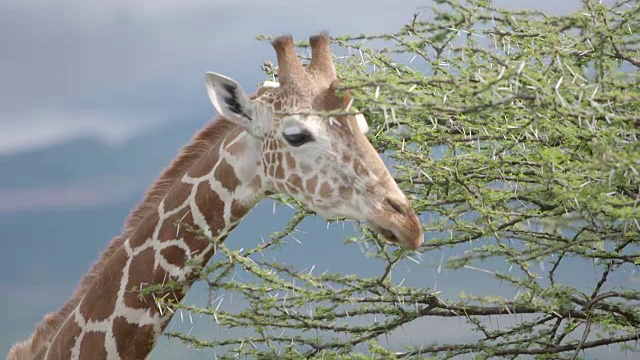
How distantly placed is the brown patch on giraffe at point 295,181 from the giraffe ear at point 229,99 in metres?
0.40

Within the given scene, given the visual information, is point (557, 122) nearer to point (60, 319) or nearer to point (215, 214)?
point (215, 214)

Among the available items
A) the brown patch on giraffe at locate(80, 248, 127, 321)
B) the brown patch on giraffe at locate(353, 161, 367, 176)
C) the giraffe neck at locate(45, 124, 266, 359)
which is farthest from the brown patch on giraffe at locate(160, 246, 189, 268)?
the brown patch on giraffe at locate(353, 161, 367, 176)

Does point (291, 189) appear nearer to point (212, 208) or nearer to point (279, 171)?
point (279, 171)

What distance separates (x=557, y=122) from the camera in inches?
252

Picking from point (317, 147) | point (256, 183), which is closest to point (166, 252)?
point (256, 183)

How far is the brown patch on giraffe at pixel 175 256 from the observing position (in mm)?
5945

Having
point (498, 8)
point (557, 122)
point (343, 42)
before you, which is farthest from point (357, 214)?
point (343, 42)

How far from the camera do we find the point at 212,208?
5.88 m

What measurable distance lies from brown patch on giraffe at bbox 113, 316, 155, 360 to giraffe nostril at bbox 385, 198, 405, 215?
159cm

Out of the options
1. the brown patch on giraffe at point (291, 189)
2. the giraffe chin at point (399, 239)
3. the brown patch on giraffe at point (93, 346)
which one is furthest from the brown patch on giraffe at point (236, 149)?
the brown patch on giraffe at point (93, 346)

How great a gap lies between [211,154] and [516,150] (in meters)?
2.18

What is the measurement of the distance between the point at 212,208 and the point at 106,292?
0.83m

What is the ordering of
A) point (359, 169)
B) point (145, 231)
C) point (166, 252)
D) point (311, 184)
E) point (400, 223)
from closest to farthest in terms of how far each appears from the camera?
point (400, 223), point (359, 169), point (311, 184), point (166, 252), point (145, 231)

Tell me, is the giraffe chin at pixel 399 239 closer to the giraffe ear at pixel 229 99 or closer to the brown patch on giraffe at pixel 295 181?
the brown patch on giraffe at pixel 295 181
